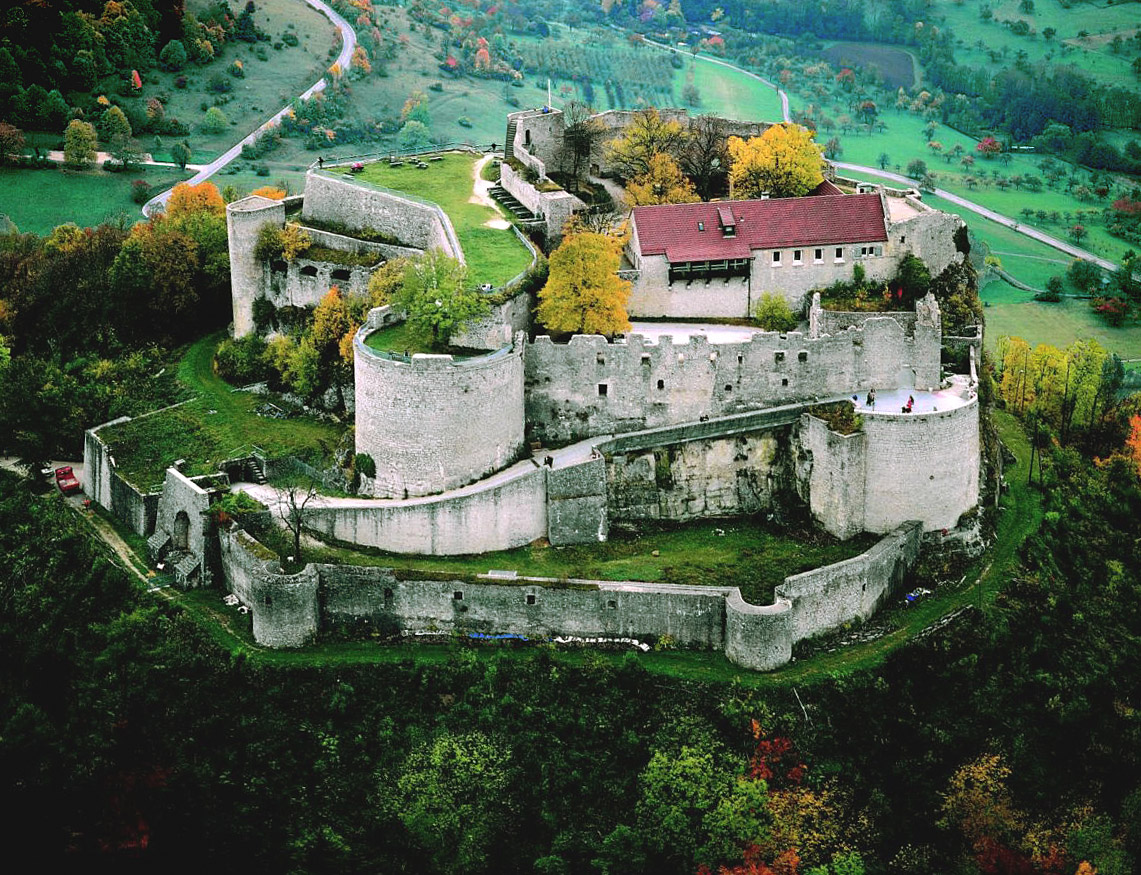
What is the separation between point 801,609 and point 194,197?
1645 inches

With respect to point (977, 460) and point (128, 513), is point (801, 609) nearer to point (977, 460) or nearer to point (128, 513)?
point (977, 460)

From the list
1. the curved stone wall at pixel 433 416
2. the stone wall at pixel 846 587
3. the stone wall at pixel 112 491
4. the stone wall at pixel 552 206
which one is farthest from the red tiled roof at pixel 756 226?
the stone wall at pixel 112 491

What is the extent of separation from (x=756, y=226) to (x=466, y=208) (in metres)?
14.2

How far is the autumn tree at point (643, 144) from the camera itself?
77.6 meters

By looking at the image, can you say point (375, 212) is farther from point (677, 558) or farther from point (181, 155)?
point (181, 155)

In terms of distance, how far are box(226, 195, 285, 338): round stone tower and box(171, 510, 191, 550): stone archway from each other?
1458cm

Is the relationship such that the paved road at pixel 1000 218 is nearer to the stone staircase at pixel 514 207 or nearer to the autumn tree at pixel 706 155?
the autumn tree at pixel 706 155

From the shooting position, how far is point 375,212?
7475 cm

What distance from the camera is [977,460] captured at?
6406cm

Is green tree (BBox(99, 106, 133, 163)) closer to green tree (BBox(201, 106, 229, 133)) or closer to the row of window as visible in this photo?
green tree (BBox(201, 106, 229, 133))

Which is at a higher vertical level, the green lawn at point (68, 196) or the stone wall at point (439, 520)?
the green lawn at point (68, 196)

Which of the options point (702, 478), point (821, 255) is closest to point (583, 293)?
point (702, 478)

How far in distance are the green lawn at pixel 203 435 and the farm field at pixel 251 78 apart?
39.2 m

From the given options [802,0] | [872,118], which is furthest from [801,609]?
[802,0]
